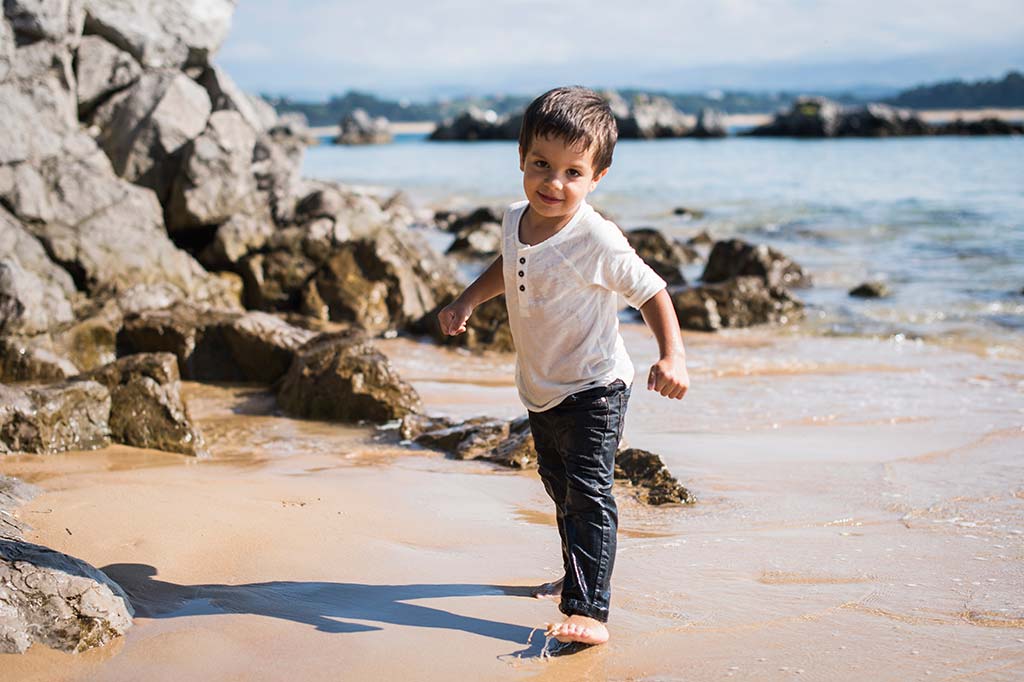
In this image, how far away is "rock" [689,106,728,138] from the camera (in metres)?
71.6

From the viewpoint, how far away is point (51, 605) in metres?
2.84

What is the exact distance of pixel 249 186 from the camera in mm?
11109

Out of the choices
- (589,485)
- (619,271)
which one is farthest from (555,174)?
(589,485)

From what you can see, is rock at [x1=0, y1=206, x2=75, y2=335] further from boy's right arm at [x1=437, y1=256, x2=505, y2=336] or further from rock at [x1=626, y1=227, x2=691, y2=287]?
rock at [x1=626, y1=227, x2=691, y2=287]

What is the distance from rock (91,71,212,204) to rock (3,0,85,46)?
84 centimetres

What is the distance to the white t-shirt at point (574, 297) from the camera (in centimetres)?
312

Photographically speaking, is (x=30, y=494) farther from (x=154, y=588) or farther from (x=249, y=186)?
(x=249, y=186)

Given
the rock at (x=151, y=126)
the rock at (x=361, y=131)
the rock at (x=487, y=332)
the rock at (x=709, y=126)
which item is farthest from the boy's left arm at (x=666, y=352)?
the rock at (x=361, y=131)

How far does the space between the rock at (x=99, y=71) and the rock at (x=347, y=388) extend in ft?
21.1

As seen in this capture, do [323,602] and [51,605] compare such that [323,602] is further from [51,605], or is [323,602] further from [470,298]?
[470,298]

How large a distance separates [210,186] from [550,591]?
8.38m

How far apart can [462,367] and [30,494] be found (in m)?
4.28

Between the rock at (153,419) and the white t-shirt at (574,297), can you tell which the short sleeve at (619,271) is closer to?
the white t-shirt at (574,297)

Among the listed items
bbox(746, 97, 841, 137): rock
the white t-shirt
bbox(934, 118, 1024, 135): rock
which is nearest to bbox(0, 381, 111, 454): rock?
the white t-shirt
